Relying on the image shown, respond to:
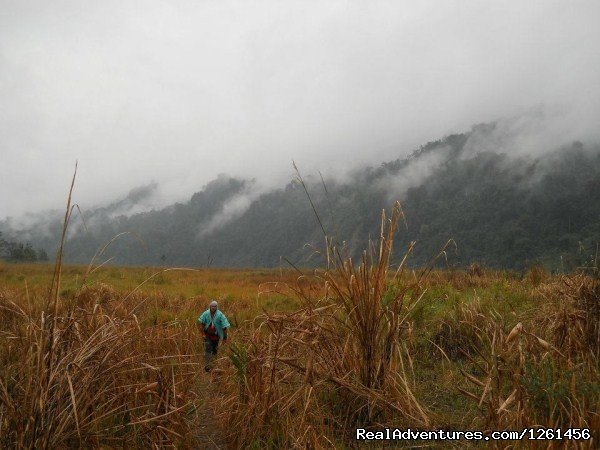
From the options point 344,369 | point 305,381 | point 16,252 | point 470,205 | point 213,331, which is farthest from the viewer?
point 470,205

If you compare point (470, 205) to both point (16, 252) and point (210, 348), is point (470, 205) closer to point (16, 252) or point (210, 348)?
point (16, 252)

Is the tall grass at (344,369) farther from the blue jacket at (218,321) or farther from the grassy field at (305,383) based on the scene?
the blue jacket at (218,321)

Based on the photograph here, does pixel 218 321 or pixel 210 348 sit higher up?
pixel 218 321

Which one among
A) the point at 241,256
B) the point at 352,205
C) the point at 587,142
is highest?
the point at 587,142

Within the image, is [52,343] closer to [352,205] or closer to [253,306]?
[253,306]

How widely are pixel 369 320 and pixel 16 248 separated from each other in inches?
3259

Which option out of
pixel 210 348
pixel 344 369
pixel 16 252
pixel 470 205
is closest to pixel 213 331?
pixel 210 348

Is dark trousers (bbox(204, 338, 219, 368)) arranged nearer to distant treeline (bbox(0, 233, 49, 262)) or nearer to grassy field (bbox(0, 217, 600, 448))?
grassy field (bbox(0, 217, 600, 448))

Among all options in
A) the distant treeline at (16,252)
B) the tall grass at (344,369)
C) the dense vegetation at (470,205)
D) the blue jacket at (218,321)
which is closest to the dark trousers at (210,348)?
the blue jacket at (218,321)

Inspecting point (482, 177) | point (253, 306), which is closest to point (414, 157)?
point (482, 177)

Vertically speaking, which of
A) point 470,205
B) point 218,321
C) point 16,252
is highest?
point 470,205

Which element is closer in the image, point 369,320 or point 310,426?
point 310,426

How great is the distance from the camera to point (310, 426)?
8.70ft

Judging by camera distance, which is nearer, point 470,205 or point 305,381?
point 305,381
